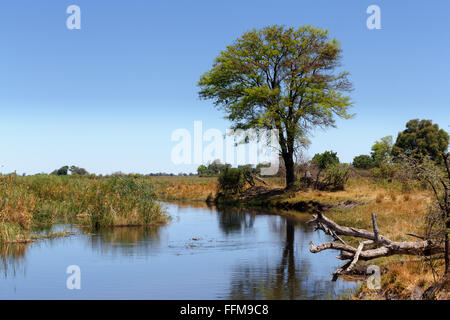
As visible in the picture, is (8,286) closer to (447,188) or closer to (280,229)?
(447,188)

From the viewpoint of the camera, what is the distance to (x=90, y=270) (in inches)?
597

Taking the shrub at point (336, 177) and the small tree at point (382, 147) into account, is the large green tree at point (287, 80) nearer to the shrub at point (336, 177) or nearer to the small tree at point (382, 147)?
the shrub at point (336, 177)

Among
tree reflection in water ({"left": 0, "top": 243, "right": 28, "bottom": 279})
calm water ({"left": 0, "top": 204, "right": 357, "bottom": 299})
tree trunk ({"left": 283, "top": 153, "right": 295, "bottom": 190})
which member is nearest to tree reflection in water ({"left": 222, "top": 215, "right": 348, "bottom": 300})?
calm water ({"left": 0, "top": 204, "right": 357, "bottom": 299})

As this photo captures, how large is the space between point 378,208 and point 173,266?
14.0 metres

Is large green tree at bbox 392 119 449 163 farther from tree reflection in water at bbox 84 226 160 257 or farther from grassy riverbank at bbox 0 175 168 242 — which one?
tree reflection in water at bbox 84 226 160 257

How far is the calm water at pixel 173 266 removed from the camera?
12625 mm

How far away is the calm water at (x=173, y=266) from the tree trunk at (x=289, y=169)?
18280 mm

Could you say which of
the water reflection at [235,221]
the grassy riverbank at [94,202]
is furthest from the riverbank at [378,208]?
the water reflection at [235,221]

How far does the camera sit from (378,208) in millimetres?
25734

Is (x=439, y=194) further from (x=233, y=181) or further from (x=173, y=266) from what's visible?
(x=233, y=181)

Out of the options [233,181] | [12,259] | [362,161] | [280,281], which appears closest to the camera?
[280,281]

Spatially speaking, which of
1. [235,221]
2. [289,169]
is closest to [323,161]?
[289,169]

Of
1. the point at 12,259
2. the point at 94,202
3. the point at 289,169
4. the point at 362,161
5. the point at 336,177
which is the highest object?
the point at 362,161
